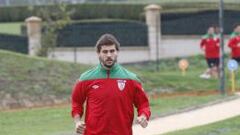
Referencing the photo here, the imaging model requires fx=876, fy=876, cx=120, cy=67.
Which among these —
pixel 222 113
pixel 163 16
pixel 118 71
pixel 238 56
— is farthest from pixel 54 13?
pixel 118 71

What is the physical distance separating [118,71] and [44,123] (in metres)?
10.3

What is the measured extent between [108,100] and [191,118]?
1049 cm

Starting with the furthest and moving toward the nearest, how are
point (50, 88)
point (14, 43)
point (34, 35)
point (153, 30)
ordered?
point (153, 30)
point (14, 43)
point (34, 35)
point (50, 88)

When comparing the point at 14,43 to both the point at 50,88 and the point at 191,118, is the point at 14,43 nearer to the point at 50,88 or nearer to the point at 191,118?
the point at 50,88

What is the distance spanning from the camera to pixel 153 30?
39.0 m

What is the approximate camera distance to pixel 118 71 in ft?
28.8

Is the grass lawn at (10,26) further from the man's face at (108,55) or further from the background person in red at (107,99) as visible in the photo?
the man's face at (108,55)

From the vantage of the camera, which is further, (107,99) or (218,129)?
(218,129)

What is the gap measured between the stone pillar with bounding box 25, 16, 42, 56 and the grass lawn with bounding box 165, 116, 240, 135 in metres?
19.8

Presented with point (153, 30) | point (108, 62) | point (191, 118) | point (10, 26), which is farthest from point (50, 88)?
point (10, 26)

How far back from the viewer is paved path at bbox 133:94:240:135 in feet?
55.5

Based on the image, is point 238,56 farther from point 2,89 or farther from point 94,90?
point 94,90

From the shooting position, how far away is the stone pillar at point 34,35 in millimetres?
36750

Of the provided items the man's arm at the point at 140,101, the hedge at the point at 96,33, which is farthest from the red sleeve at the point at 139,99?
the hedge at the point at 96,33
